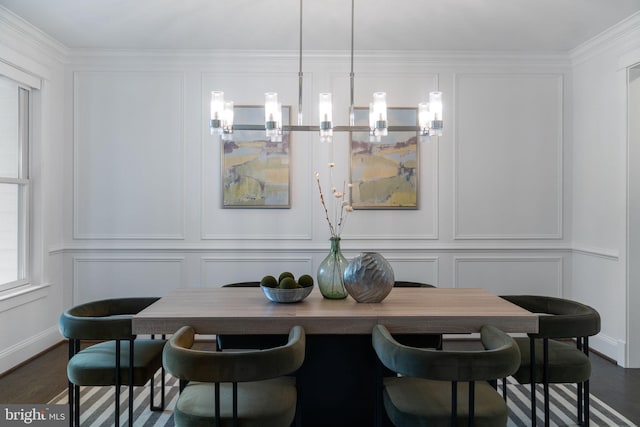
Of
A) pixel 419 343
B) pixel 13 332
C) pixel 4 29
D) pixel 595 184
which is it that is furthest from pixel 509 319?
pixel 4 29

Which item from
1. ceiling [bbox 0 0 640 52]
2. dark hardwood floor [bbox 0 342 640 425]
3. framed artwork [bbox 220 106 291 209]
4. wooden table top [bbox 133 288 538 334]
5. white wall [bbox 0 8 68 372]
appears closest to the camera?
wooden table top [bbox 133 288 538 334]

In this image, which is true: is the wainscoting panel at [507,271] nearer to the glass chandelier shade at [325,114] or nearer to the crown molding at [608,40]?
the crown molding at [608,40]

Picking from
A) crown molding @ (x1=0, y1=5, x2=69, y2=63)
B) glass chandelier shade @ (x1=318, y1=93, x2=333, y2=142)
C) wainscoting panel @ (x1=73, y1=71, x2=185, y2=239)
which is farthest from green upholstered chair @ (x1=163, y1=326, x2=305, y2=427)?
crown molding @ (x1=0, y1=5, x2=69, y2=63)

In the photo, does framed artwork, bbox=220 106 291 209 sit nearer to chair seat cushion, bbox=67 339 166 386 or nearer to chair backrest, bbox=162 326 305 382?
chair seat cushion, bbox=67 339 166 386

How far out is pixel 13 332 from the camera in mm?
3428

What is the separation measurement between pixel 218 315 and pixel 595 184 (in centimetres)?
338

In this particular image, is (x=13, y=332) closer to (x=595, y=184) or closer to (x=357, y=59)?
(x=357, y=59)

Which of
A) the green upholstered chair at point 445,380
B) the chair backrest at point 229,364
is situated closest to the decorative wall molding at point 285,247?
the green upholstered chair at point 445,380

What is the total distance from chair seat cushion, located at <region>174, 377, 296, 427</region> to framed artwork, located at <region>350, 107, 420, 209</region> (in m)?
2.40

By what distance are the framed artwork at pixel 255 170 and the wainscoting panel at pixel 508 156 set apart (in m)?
1.55

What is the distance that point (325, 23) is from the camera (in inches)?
136

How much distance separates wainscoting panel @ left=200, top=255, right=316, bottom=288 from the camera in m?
4.08

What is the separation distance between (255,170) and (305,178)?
45cm

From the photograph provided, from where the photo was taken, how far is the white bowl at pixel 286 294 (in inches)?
89.7
